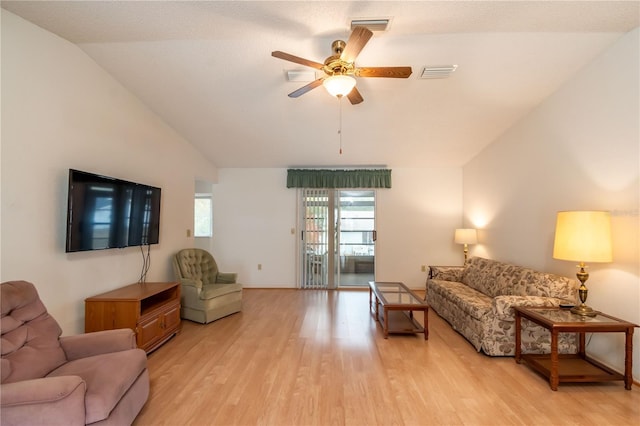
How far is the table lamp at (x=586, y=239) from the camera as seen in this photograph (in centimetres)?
230

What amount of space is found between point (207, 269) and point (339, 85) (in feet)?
11.4

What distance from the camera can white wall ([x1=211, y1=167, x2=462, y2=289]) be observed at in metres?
5.45

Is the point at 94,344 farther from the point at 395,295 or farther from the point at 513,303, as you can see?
the point at 513,303

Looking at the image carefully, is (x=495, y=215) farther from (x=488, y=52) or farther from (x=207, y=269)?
(x=207, y=269)

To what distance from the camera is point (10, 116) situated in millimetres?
2082

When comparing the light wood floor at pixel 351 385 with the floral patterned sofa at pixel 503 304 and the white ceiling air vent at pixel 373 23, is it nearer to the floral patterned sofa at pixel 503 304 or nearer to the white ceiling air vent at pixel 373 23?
the floral patterned sofa at pixel 503 304

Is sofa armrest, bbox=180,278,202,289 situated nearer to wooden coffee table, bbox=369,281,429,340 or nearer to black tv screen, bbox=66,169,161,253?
black tv screen, bbox=66,169,161,253

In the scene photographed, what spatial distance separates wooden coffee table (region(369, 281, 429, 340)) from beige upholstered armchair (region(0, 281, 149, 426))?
2.41 m

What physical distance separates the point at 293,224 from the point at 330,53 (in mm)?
3465

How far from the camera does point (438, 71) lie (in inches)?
114

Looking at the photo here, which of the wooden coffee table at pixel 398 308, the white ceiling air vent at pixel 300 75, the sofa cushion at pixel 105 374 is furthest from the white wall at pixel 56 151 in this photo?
the wooden coffee table at pixel 398 308

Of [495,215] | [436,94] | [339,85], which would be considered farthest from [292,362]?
[495,215]

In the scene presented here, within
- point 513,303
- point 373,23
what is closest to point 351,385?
point 513,303

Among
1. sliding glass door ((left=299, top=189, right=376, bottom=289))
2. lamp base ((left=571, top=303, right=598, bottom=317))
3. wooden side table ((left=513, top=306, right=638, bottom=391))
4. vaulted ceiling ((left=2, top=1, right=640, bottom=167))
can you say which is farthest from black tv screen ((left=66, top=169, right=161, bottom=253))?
lamp base ((left=571, top=303, right=598, bottom=317))
